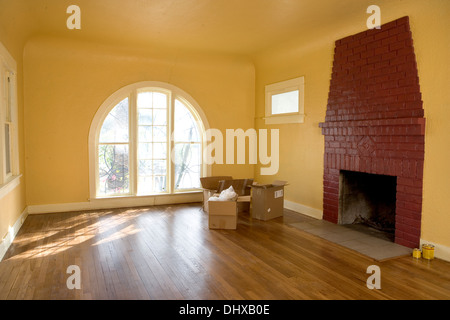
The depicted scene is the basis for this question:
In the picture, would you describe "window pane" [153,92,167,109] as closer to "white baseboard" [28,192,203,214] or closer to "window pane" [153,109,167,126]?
"window pane" [153,109,167,126]

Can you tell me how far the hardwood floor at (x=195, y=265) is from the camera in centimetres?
298

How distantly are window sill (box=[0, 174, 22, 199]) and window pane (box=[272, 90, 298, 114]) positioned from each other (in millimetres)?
4384

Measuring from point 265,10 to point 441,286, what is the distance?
359cm

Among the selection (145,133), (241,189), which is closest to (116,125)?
(145,133)

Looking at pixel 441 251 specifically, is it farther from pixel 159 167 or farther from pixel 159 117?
pixel 159 117

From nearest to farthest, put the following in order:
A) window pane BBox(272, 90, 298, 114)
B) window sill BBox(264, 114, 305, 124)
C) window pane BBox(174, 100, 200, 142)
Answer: window sill BBox(264, 114, 305, 124)
window pane BBox(272, 90, 298, 114)
window pane BBox(174, 100, 200, 142)

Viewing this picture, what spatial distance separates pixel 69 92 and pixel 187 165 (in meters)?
2.47

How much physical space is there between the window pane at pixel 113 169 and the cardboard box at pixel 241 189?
→ 1.84 meters

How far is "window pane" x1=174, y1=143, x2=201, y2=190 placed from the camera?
267 inches

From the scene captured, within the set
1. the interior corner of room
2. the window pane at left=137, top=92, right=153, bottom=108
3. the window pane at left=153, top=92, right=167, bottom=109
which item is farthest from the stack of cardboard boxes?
the window pane at left=137, top=92, right=153, bottom=108

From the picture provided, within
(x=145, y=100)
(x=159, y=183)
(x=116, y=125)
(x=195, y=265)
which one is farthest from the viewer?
(x=159, y=183)

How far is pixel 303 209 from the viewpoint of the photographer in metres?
5.90
